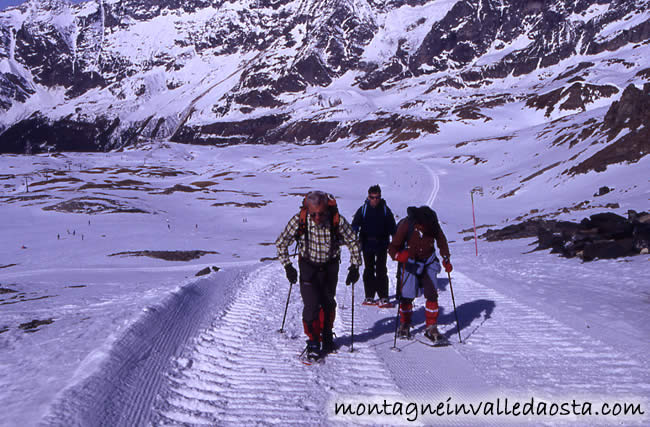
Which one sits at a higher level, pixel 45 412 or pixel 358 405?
pixel 45 412

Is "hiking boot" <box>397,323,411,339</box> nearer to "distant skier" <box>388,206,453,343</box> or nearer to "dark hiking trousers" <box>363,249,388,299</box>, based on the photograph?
"distant skier" <box>388,206,453,343</box>

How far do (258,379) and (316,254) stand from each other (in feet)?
4.88

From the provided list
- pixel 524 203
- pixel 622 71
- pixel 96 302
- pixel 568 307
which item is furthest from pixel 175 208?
pixel 622 71

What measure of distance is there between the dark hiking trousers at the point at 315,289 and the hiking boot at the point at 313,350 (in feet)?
0.37

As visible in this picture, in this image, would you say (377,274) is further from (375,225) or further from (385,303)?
(375,225)

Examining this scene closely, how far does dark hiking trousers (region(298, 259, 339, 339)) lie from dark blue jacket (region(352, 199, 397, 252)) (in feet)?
8.30

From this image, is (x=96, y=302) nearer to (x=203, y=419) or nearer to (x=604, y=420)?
(x=203, y=419)

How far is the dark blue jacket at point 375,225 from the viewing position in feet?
25.4

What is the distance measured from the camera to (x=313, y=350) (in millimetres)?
5133

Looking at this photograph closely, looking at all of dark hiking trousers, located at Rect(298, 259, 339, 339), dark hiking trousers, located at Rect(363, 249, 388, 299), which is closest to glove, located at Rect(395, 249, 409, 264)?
dark hiking trousers, located at Rect(298, 259, 339, 339)

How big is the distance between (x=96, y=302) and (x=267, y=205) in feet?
117

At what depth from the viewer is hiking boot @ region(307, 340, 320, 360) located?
5117mm

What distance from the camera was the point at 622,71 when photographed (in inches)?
5960

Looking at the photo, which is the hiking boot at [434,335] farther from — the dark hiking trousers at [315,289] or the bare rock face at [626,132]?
the bare rock face at [626,132]
